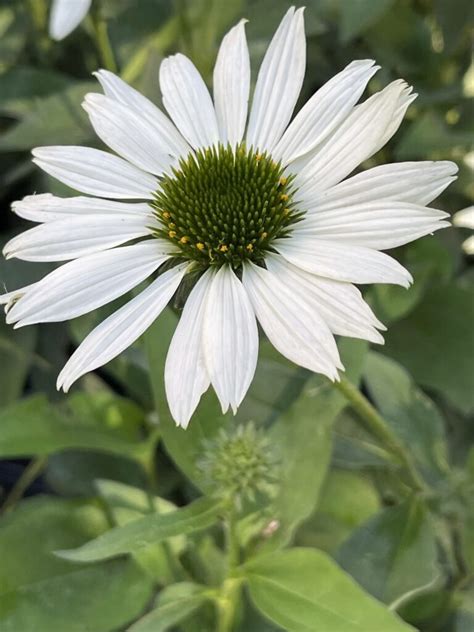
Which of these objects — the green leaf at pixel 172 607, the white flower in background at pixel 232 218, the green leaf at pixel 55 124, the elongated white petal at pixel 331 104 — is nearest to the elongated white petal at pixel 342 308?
the white flower in background at pixel 232 218

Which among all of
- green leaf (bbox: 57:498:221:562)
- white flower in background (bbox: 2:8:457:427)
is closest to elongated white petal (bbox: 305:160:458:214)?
white flower in background (bbox: 2:8:457:427)

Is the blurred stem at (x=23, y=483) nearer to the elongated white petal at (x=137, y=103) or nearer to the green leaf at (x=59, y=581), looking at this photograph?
the green leaf at (x=59, y=581)

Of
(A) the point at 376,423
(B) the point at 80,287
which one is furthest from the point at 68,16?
(A) the point at 376,423

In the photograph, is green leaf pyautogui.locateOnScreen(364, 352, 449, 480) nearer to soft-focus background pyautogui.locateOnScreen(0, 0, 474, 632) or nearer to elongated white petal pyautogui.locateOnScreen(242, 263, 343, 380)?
soft-focus background pyautogui.locateOnScreen(0, 0, 474, 632)

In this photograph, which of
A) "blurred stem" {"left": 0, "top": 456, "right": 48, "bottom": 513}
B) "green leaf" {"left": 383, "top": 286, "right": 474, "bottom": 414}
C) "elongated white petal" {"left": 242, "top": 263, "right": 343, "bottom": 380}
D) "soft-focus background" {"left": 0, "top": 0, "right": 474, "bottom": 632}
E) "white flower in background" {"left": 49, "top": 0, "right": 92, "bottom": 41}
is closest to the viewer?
"elongated white petal" {"left": 242, "top": 263, "right": 343, "bottom": 380}

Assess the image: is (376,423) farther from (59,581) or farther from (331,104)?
(59,581)

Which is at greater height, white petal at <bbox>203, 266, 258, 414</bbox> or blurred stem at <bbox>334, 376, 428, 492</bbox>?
white petal at <bbox>203, 266, 258, 414</bbox>

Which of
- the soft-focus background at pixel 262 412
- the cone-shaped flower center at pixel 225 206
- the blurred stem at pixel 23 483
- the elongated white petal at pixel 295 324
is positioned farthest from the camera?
the blurred stem at pixel 23 483
